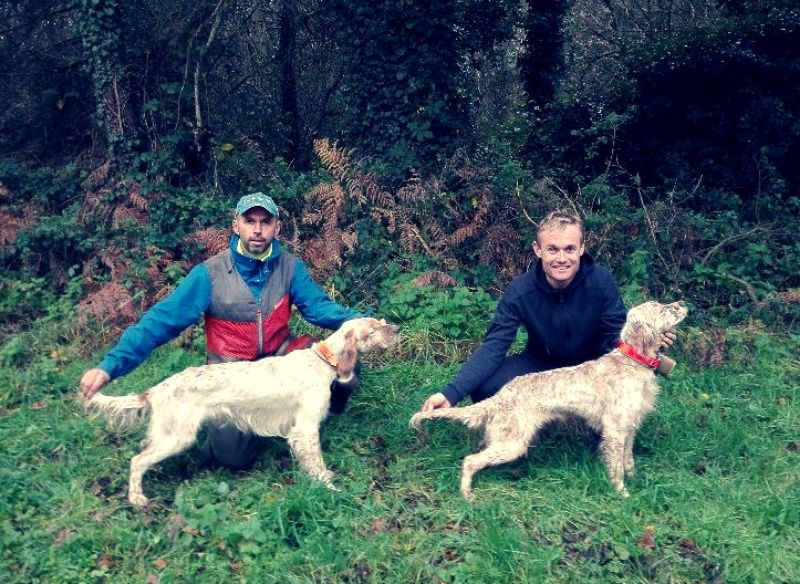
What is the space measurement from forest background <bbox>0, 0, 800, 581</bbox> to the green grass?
0.84 meters

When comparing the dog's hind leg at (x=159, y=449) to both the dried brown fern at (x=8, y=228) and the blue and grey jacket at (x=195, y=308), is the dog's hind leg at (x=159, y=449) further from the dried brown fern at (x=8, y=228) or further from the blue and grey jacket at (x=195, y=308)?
the dried brown fern at (x=8, y=228)

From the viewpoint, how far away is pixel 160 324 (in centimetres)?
441

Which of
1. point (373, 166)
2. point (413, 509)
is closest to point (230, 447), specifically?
point (413, 509)

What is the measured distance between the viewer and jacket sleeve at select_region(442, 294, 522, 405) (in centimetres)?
434

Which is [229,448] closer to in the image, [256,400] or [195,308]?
[256,400]

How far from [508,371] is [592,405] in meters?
0.73

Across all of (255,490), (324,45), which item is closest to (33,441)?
(255,490)

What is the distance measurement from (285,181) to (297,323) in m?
2.60

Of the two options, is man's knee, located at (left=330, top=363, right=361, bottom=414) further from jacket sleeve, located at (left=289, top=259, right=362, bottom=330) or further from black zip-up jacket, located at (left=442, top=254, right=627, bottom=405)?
black zip-up jacket, located at (left=442, top=254, right=627, bottom=405)

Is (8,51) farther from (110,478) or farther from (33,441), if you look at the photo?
(110,478)

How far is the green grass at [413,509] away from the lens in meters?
3.60

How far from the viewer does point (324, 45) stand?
34.9 feet

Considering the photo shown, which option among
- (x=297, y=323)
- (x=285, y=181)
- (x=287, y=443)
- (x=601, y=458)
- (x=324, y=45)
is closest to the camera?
(x=601, y=458)

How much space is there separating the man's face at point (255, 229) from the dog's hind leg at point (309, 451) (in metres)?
1.13
